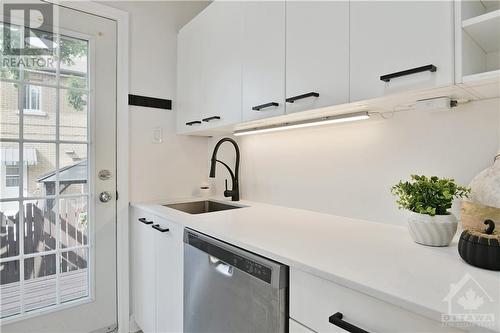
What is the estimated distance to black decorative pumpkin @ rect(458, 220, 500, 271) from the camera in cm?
71

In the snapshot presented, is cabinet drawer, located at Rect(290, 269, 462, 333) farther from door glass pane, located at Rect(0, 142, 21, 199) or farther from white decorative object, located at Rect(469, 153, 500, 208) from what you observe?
door glass pane, located at Rect(0, 142, 21, 199)

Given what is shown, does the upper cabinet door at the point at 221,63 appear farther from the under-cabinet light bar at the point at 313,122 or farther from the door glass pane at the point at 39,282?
the door glass pane at the point at 39,282

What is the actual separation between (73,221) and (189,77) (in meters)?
1.22

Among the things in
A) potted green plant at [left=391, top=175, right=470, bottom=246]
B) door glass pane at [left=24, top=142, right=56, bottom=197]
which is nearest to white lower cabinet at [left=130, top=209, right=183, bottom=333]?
door glass pane at [left=24, top=142, right=56, bottom=197]

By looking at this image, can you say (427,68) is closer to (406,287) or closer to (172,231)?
(406,287)

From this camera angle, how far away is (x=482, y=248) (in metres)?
0.72

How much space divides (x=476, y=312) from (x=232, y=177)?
1.58 m

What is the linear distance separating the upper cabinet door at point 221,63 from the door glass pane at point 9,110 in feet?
3.43

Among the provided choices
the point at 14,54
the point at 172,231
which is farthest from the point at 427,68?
the point at 14,54

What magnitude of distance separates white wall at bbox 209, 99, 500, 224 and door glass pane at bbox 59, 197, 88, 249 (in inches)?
44.2

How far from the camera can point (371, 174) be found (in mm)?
1327

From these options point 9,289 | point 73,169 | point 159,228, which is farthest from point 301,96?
point 9,289

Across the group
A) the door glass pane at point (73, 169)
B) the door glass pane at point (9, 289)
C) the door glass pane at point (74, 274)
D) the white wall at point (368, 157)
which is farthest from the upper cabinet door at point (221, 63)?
the door glass pane at point (9, 289)

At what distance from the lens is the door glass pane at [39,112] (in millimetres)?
1623
